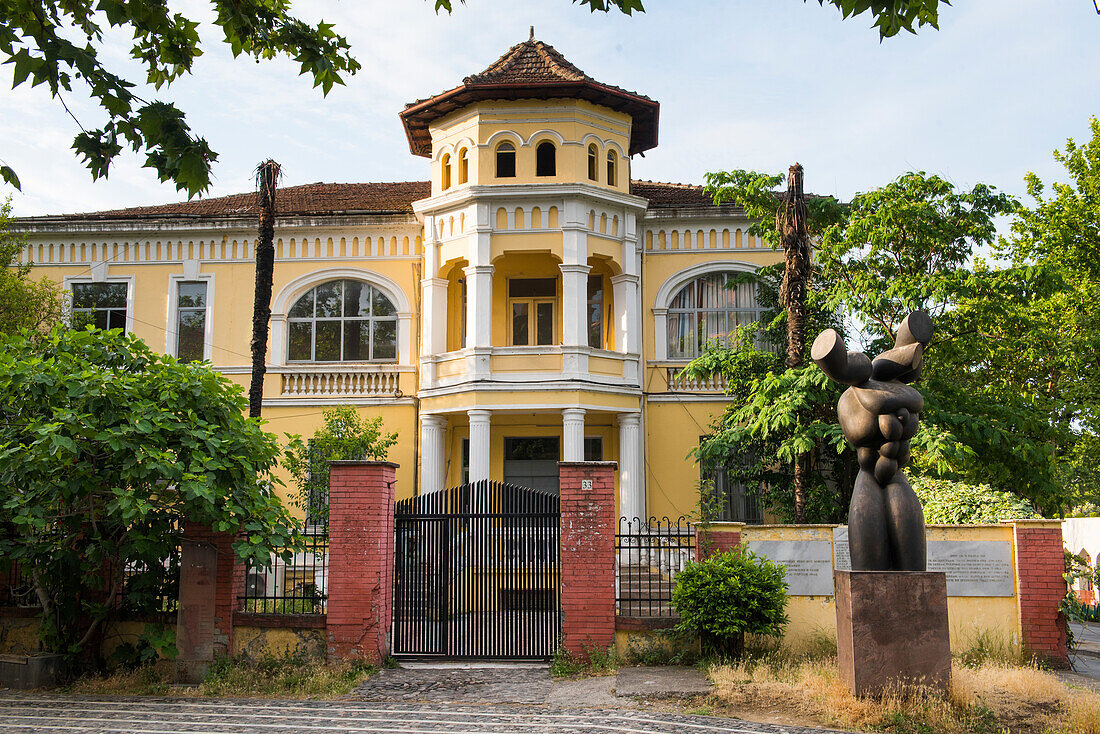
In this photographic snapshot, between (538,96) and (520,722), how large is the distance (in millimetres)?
14702

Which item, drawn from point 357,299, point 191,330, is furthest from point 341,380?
point 191,330

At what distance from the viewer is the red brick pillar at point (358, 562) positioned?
11.3 m

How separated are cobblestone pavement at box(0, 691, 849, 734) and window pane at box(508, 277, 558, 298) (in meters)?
13.3

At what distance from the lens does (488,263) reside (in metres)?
19.9

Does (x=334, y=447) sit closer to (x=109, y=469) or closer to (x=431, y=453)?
(x=431, y=453)

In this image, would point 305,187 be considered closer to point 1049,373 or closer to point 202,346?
point 202,346

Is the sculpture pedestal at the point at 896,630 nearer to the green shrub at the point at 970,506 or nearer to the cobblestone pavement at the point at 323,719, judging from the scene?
the cobblestone pavement at the point at 323,719

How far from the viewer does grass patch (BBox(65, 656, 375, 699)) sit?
10.4m

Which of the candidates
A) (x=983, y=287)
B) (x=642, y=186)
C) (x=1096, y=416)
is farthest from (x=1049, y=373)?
(x=642, y=186)

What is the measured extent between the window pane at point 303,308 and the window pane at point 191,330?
2288 millimetres

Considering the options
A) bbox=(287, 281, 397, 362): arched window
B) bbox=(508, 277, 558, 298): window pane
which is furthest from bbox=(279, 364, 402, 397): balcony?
bbox=(508, 277, 558, 298): window pane

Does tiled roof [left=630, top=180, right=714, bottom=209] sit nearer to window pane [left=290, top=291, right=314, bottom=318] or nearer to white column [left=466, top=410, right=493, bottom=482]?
white column [left=466, top=410, right=493, bottom=482]

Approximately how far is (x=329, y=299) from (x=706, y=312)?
9131 millimetres

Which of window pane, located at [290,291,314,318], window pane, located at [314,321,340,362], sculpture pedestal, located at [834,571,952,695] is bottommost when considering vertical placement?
sculpture pedestal, located at [834,571,952,695]
